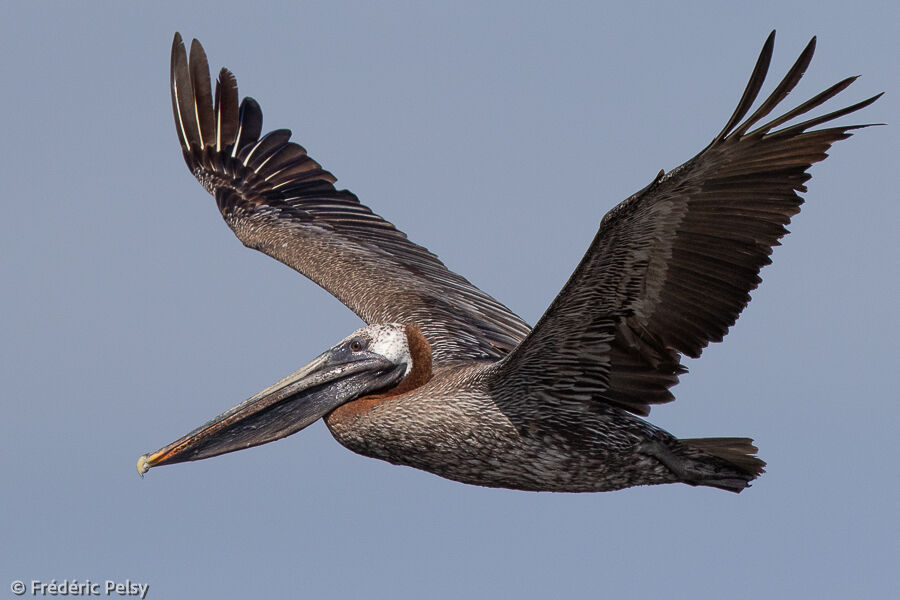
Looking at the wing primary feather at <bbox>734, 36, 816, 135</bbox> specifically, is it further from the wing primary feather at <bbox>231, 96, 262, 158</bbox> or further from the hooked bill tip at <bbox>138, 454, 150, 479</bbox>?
the wing primary feather at <bbox>231, 96, 262, 158</bbox>

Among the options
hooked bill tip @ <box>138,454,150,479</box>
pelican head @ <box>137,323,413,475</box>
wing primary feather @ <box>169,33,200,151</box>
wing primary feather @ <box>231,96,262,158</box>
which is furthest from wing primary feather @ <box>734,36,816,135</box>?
wing primary feather @ <box>169,33,200,151</box>

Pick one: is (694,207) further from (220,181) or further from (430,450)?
(220,181)

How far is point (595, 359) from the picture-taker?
926 centimetres

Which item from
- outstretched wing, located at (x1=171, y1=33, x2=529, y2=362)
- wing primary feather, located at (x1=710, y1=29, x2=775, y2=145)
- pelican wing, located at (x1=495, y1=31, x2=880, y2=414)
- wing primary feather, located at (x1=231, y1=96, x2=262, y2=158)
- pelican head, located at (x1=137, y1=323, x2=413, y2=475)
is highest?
wing primary feather, located at (x1=231, y1=96, x2=262, y2=158)

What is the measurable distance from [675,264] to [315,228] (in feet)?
17.0

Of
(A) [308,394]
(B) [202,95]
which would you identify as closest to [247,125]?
(B) [202,95]

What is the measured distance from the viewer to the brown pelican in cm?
828

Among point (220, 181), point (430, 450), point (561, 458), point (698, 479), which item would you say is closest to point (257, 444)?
point (430, 450)

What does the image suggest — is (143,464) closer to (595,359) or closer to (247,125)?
(595,359)

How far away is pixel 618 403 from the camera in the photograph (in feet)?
31.1

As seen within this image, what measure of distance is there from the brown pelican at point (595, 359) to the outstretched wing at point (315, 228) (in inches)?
1.9

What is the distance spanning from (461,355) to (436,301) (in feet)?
3.68

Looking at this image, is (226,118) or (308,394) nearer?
(308,394)

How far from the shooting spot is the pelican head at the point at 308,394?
9.65 metres
